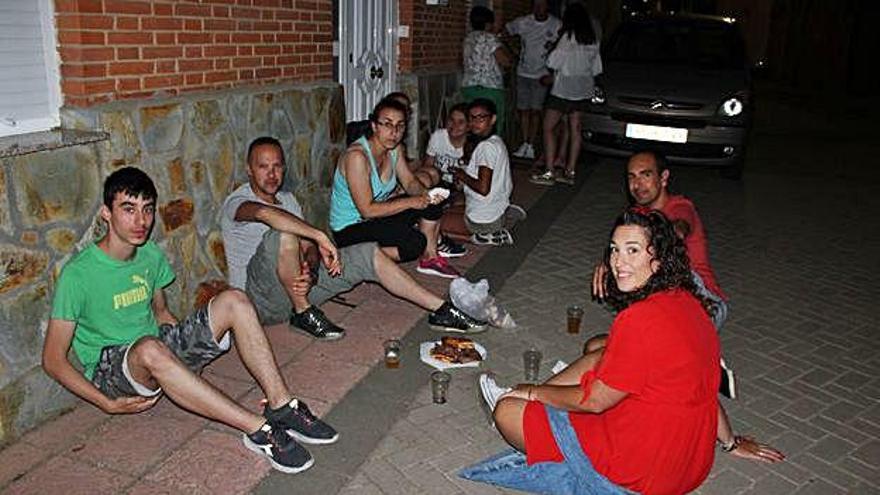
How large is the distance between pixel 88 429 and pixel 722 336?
423cm

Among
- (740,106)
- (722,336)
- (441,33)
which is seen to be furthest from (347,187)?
(740,106)

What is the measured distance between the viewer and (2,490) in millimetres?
3367

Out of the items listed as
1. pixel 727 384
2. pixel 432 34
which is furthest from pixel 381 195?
pixel 432 34

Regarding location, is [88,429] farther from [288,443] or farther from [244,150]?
[244,150]

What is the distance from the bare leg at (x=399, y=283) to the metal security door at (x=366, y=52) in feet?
9.50

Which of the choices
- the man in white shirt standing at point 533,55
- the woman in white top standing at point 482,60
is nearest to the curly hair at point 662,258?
the woman in white top standing at point 482,60

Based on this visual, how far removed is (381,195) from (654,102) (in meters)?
5.37

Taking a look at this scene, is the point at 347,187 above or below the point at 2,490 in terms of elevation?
above

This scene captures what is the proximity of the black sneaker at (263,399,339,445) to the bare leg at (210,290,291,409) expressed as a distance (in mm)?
41

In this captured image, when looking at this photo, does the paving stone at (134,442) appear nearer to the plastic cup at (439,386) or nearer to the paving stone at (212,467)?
the paving stone at (212,467)

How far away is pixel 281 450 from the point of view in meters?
3.63

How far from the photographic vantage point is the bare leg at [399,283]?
17.0 ft

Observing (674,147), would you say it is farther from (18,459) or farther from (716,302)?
(18,459)

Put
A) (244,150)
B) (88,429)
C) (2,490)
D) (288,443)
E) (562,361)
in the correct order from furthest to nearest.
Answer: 1. (244,150)
2. (562,361)
3. (88,429)
4. (288,443)
5. (2,490)
